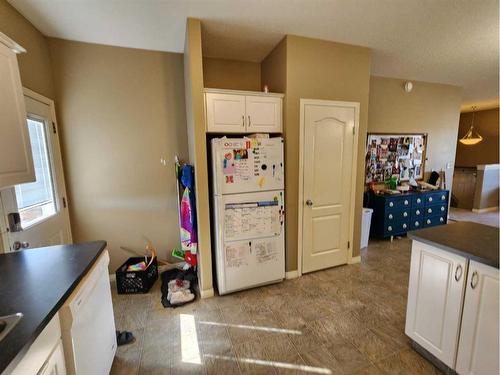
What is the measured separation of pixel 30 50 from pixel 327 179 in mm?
3188

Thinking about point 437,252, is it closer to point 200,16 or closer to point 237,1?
point 237,1

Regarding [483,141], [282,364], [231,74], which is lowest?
[282,364]

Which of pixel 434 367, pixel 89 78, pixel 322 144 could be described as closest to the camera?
pixel 434 367

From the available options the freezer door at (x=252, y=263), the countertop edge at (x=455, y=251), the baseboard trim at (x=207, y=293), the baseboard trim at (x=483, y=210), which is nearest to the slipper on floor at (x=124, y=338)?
the baseboard trim at (x=207, y=293)

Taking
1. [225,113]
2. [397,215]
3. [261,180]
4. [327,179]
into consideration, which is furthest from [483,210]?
[225,113]

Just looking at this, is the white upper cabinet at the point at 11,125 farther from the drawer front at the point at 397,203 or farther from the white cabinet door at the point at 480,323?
the drawer front at the point at 397,203

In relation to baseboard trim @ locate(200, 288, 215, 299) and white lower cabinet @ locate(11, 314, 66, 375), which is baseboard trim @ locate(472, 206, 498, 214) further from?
white lower cabinet @ locate(11, 314, 66, 375)

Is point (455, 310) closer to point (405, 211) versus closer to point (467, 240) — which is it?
point (467, 240)

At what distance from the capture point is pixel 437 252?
1.45m

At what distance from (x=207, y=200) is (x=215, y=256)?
639 millimetres

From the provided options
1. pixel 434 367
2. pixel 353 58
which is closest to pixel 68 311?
pixel 434 367

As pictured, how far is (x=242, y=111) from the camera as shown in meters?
2.34

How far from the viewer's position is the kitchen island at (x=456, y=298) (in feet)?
4.01

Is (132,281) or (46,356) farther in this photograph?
(132,281)
